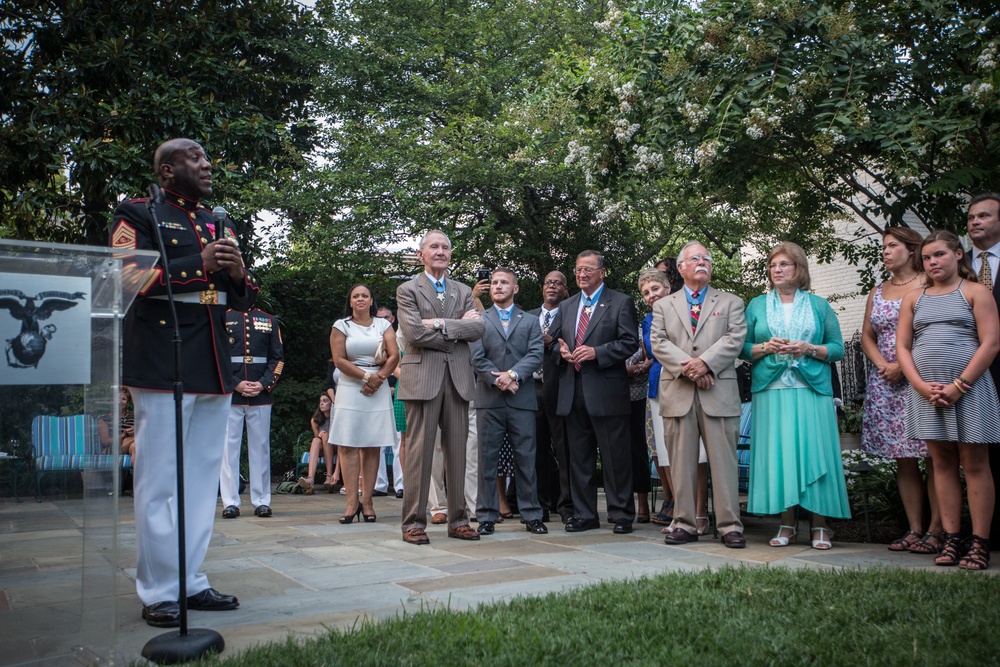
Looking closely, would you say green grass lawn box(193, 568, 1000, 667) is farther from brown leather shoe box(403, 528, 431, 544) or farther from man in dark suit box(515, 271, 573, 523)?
man in dark suit box(515, 271, 573, 523)

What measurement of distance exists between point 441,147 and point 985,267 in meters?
9.19

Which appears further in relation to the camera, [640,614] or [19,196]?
[19,196]

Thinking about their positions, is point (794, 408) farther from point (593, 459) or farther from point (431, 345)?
point (431, 345)

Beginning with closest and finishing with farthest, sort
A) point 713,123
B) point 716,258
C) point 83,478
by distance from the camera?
1. point 83,478
2. point 713,123
3. point 716,258

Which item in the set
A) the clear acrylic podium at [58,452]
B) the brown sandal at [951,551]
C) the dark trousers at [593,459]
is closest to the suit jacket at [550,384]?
the dark trousers at [593,459]

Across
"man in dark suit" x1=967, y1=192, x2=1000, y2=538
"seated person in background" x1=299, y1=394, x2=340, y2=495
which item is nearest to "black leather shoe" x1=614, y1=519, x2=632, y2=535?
"man in dark suit" x1=967, y1=192, x2=1000, y2=538

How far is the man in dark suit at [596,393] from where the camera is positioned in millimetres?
6723

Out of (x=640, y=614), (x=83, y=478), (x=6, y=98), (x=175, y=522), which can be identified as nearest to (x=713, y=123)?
(x=640, y=614)

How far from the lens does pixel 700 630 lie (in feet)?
10.8

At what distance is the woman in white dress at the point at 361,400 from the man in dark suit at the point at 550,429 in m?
1.36

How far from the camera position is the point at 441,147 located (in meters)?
13.3

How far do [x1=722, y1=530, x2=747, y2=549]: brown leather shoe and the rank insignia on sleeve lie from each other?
418 centimetres

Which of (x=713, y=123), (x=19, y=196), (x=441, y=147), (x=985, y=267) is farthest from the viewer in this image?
(x=441, y=147)

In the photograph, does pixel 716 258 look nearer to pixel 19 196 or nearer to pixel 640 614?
pixel 19 196
